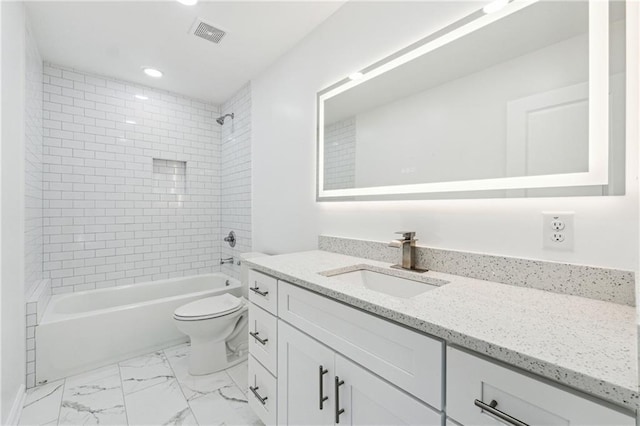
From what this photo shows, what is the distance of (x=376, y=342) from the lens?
2.79 ft

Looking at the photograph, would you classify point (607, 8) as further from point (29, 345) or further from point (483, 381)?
point (29, 345)

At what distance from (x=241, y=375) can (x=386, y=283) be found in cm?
141

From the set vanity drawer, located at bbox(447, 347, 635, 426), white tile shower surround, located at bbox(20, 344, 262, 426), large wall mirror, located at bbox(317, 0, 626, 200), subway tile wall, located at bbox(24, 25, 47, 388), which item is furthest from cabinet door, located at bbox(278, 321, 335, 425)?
subway tile wall, located at bbox(24, 25, 47, 388)

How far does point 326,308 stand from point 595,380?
0.71 m

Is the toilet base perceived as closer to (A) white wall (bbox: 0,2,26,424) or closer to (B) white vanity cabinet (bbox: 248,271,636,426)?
(B) white vanity cabinet (bbox: 248,271,636,426)

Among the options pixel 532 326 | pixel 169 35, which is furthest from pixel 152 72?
pixel 532 326

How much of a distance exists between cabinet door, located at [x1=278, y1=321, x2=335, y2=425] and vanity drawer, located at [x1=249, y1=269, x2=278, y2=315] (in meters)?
0.11

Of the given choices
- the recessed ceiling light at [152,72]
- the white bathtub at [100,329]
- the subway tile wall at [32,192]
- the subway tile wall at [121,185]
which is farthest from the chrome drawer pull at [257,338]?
the recessed ceiling light at [152,72]

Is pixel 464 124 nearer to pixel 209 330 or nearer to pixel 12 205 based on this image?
pixel 209 330

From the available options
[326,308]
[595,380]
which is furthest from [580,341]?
[326,308]

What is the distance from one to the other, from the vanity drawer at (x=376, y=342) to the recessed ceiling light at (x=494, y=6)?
1275 mm

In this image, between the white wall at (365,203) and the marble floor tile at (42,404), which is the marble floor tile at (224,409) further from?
the white wall at (365,203)

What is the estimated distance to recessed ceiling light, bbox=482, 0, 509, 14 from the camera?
1109 millimetres

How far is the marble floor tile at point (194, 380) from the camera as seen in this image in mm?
Result: 1873
